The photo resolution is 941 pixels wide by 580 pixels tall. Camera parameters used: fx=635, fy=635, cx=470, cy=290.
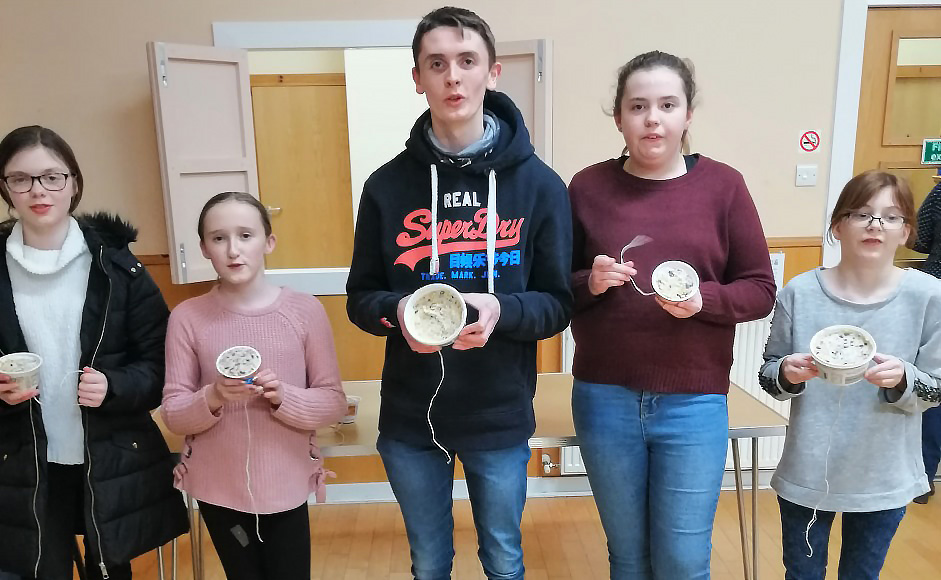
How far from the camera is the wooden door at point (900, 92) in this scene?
2947mm

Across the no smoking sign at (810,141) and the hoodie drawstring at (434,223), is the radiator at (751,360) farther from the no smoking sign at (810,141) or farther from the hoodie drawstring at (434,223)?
the hoodie drawstring at (434,223)

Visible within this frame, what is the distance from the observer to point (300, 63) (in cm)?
329

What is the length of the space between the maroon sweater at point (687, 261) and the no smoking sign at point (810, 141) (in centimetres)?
188

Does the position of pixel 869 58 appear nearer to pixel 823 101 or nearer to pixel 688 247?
pixel 823 101

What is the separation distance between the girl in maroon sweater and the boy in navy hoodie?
0.14m

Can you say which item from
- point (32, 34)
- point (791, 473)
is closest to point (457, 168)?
point (791, 473)

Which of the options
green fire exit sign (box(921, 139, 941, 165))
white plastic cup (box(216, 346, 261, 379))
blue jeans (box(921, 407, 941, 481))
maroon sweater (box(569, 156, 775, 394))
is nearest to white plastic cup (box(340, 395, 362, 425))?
white plastic cup (box(216, 346, 261, 379))

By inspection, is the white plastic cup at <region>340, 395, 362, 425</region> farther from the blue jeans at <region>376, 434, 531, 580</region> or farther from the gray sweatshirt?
the gray sweatshirt

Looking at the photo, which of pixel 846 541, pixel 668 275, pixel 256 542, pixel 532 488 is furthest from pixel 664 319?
pixel 532 488

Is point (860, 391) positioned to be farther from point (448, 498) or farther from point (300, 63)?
point (300, 63)

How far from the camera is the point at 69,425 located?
154 cm

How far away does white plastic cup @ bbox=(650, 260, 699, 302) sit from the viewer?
131 cm

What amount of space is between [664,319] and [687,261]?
0.45ft

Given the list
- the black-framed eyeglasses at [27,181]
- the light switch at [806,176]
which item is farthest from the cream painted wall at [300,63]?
the light switch at [806,176]
